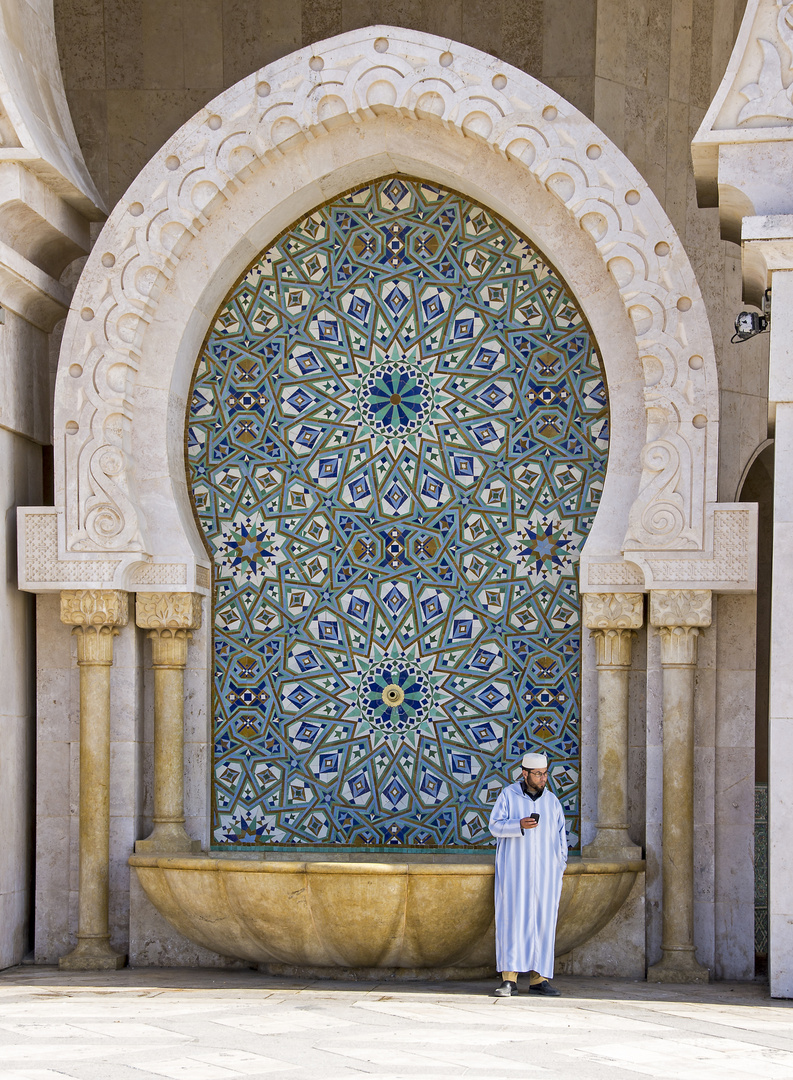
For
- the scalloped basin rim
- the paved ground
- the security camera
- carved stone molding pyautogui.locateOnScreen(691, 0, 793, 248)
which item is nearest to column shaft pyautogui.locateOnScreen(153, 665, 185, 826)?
the scalloped basin rim

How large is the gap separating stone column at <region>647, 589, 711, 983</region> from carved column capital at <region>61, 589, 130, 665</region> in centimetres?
223

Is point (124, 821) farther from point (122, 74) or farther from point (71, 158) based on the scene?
point (122, 74)

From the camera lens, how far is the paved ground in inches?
165

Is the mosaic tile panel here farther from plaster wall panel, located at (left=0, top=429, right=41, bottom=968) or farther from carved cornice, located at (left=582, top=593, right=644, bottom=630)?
plaster wall panel, located at (left=0, top=429, right=41, bottom=968)

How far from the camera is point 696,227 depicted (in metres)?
7.32

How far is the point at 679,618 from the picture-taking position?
19.8ft

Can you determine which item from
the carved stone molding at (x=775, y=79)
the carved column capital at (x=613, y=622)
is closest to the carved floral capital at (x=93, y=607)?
the carved column capital at (x=613, y=622)

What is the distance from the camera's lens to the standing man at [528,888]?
5516 mm

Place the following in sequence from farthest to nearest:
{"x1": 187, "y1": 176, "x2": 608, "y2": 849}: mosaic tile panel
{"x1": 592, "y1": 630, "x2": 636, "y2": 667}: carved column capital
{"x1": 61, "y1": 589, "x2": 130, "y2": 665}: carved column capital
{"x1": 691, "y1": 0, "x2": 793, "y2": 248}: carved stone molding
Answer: {"x1": 187, "y1": 176, "x2": 608, "y2": 849}: mosaic tile panel, {"x1": 61, "y1": 589, "x2": 130, "y2": 665}: carved column capital, {"x1": 592, "y1": 630, "x2": 636, "y2": 667}: carved column capital, {"x1": 691, "y1": 0, "x2": 793, "y2": 248}: carved stone molding

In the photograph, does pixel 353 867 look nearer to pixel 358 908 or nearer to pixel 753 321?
pixel 358 908

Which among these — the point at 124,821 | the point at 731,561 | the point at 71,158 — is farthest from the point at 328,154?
the point at 124,821

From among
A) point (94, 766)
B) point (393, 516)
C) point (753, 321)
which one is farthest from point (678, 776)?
point (94, 766)

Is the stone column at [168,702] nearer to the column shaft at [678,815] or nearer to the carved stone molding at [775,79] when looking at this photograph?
the column shaft at [678,815]

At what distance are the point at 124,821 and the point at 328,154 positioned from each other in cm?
297
